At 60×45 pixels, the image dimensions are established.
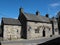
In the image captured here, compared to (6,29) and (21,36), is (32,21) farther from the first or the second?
(6,29)

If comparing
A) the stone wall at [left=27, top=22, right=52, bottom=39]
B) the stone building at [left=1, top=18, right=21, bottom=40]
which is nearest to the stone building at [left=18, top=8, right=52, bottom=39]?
the stone wall at [left=27, top=22, right=52, bottom=39]

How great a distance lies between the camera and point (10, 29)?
115ft

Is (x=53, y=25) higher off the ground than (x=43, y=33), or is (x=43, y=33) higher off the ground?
(x=53, y=25)

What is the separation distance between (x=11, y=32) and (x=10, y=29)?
992 millimetres

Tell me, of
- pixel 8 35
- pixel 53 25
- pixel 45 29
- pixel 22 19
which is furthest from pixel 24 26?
pixel 53 25

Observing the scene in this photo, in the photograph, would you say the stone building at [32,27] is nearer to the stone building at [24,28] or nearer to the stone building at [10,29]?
the stone building at [24,28]

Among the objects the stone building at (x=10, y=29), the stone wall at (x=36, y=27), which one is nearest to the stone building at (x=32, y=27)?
the stone wall at (x=36, y=27)

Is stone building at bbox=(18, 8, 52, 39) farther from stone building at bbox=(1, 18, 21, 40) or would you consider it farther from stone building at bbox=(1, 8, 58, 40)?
stone building at bbox=(1, 18, 21, 40)

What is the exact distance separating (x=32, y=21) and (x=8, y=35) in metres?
9.48

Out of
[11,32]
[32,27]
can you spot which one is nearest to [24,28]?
[32,27]

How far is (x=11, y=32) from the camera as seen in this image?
35156 mm

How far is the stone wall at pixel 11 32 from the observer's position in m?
34.0

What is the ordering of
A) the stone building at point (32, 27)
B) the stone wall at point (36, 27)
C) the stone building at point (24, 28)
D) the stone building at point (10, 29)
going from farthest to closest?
the stone wall at point (36, 27) < the stone building at point (32, 27) < the stone building at point (24, 28) < the stone building at point (10, 29)

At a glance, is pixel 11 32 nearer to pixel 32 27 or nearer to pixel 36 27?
pixel 32 27
